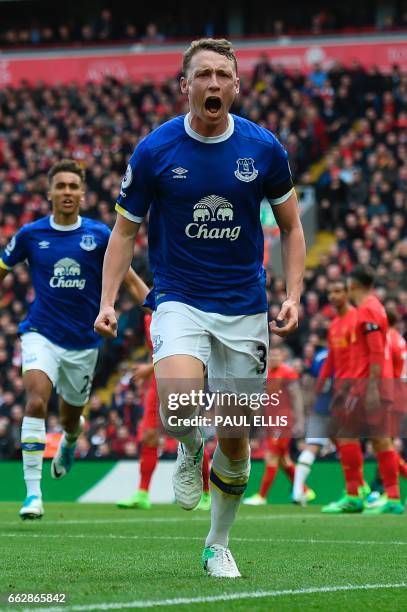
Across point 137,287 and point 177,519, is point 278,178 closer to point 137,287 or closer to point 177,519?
point 137,287

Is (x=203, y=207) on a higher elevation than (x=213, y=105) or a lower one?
lower

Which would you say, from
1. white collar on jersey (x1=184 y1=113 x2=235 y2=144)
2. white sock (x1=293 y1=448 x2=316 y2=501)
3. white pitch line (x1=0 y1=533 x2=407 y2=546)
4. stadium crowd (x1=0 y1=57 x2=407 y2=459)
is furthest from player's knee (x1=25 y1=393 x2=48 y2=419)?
stadium crowd (x1=0 y1=57 x2=407 y2=459)

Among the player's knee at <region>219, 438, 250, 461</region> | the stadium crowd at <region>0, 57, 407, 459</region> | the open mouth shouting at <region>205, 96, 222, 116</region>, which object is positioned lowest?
the player's knee at <region>219, 438, 250, 461</region>

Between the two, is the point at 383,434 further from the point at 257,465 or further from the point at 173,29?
the point at 173,29

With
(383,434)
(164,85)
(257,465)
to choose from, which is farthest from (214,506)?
(164,85)

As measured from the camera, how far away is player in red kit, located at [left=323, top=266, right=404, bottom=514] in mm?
13227

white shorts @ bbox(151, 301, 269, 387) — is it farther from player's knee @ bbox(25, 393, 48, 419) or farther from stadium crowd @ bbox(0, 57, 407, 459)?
stadium crowd @ bbox(0, 57, 407, 459)

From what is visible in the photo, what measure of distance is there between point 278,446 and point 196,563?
8.70 m

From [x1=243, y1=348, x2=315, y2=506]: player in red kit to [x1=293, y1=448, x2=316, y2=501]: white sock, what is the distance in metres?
0.35

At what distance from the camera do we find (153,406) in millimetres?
14094

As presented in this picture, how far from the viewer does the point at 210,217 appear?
→ 6.39 metres

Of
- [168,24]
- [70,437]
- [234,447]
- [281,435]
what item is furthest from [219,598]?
[168,24]

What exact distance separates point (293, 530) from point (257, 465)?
23.4 ft

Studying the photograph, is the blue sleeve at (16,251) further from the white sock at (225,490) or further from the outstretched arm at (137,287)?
the white sock at (225,490)
